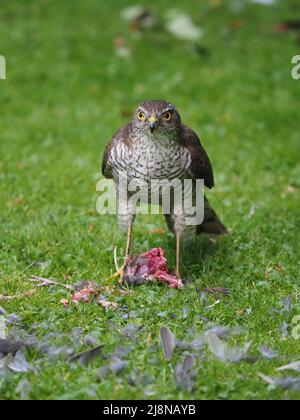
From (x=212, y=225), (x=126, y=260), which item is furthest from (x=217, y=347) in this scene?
(x=212, y=225)

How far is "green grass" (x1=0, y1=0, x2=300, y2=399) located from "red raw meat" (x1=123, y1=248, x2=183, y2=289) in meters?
0.09

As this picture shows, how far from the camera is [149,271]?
5.32m

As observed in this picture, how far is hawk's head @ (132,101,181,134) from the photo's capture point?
4.98m

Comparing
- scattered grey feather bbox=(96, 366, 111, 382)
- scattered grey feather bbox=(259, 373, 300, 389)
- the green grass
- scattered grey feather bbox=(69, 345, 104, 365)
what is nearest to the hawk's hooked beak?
the green grass

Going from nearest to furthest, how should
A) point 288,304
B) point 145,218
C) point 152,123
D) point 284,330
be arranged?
point 284,330, point 288,304, point 152,123, point 145,218

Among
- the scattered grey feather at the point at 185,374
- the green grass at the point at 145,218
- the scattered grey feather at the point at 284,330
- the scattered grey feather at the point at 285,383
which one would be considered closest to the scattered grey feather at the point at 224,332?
the green grass at the point at 145,218

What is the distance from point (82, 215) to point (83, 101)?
3321 mm

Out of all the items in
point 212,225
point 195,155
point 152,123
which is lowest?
point 212,225

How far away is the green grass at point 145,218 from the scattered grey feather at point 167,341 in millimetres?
56

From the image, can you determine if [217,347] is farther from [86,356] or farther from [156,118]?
[156,118]

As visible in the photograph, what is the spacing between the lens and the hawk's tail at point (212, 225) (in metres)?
5.93

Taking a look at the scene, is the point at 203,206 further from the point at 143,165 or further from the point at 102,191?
the point at 102,191

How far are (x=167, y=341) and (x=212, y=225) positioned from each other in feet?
6.54
